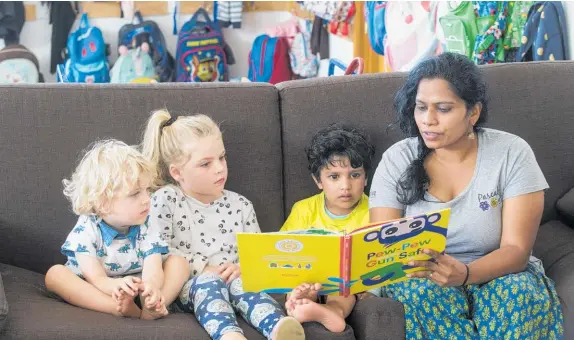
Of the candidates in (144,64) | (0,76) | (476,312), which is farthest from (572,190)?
(0,76)

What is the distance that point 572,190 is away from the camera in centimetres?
250

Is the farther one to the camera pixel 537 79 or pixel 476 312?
pixel 537 79

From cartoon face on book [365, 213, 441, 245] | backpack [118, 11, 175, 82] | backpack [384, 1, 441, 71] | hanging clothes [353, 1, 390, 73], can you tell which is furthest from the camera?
backpack [118, 11, 175, 82]

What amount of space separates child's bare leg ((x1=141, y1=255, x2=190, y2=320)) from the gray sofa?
0.29 meters

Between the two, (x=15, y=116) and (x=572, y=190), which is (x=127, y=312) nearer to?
(x=15, y=116)

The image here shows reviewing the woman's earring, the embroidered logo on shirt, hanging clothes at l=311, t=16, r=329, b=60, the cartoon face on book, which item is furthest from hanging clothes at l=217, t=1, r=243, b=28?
the cartoon face on book

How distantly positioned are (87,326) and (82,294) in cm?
17

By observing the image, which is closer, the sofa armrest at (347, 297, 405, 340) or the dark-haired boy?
the sofa armrest at (347, 297, 405, 340)

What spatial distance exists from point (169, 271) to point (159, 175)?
1.08 ft

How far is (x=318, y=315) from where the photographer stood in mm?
1953

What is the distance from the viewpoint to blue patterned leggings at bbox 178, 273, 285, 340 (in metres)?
1.93

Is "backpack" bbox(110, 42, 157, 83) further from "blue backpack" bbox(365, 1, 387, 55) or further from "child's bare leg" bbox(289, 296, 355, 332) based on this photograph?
"child's bare leg" bbox(289, 296, 355, 332)

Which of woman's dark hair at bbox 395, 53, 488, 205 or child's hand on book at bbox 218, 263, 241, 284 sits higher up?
woman's dark hair at bbox 395, 53, 488, 205

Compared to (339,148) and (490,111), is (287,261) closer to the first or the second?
(339,148)
